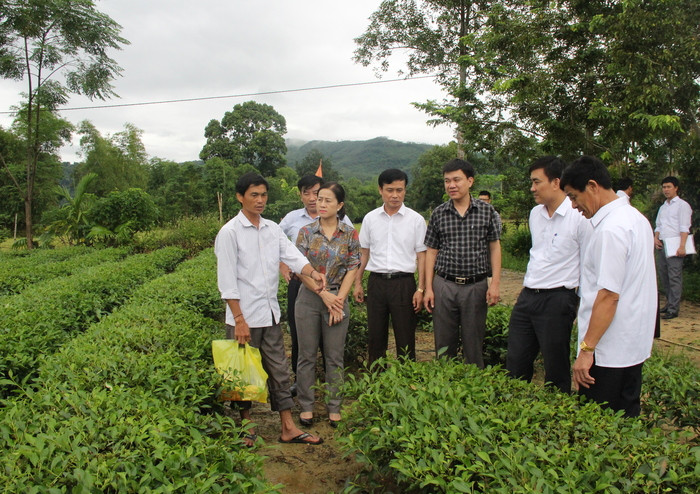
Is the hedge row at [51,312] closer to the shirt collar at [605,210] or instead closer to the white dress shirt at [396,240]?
the white dress shirt at [396,240]

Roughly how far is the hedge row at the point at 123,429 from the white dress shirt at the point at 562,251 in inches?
79.5

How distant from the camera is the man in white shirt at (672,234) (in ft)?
19.9

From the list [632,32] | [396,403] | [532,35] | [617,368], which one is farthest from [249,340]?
[532,35]

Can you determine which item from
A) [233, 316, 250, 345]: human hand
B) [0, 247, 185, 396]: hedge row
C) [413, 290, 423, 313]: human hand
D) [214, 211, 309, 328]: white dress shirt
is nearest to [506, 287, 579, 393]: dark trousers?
[413, 290, 423, 313]: human hand

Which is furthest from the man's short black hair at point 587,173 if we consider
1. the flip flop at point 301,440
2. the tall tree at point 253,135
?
the tall tree at point 253,135

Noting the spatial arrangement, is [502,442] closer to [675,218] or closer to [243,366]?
[243,366]

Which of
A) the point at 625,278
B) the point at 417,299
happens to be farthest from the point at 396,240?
the point at 625,278

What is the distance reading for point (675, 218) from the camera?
613cm

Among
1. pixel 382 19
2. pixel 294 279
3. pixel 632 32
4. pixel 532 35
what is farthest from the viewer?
pixel 382 19

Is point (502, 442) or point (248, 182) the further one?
point (248, 182)

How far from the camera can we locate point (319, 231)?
348 centimetres

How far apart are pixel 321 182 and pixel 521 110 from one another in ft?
21.4

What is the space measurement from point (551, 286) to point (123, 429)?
242 centimetres

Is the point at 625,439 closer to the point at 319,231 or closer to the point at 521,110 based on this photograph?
the point at 319,231
